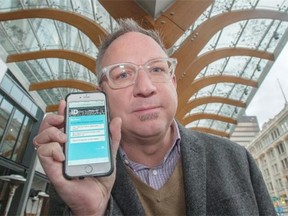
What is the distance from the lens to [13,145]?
11.2 meters

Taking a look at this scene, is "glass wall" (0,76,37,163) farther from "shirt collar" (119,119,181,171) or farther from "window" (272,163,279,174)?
"window" (272,163,279,174)

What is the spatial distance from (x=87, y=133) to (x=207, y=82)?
12465 millimetres

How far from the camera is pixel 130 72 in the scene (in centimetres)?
151

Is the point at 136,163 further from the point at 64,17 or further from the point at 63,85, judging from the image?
the point at 63,85

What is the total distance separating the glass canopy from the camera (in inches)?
343

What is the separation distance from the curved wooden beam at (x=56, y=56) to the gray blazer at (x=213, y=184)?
9.23 m

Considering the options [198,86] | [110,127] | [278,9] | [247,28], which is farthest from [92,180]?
[198,86]

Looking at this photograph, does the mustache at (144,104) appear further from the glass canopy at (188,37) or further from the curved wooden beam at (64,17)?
the curved wooden beam at (64,17)

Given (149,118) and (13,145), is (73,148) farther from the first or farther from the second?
(13,145)

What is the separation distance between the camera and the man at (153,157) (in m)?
1.18

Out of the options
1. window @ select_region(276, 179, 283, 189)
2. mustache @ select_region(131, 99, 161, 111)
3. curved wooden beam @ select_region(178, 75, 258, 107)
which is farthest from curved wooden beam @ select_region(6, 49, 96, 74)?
window @ select_region(276, 179, 283, 189)

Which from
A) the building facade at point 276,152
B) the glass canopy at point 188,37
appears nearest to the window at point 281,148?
the building facade at point 276,152

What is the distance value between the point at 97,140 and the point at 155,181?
47 centimetres

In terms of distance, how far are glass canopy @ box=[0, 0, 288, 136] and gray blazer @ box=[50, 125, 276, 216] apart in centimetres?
555
